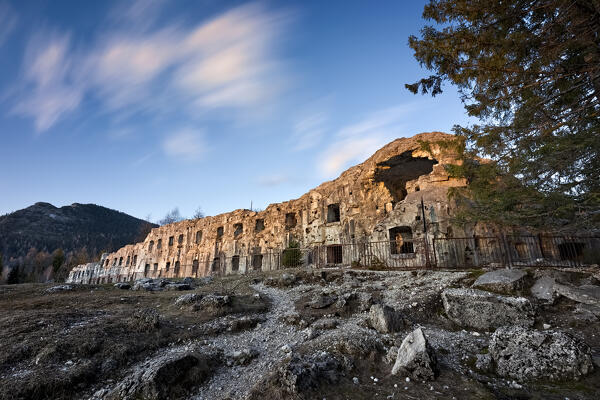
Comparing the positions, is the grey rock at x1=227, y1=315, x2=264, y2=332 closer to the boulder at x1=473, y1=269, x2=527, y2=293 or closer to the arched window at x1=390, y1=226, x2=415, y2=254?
the boulder at x1=473, y1=269, x2=527, y2=293

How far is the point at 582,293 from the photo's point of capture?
5996 millimetres

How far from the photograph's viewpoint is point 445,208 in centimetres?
1412

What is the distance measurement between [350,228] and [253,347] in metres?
14.2

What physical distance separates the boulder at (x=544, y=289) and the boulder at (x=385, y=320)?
131 inches

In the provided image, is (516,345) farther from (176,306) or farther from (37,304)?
(37,304)

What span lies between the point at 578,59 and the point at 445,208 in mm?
8769

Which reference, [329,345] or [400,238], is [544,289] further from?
[400,238]

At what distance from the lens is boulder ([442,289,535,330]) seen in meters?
5.68

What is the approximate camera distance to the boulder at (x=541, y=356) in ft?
11.8

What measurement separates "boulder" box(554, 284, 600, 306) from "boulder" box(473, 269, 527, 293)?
0.72 metres

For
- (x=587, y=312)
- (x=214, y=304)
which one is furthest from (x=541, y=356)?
(x=214, y=304)

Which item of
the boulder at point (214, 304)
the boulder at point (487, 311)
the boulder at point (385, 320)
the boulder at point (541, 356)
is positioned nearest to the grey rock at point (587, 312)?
the boulder at point (487, 311)

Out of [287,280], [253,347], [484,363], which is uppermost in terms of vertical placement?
[287,280]

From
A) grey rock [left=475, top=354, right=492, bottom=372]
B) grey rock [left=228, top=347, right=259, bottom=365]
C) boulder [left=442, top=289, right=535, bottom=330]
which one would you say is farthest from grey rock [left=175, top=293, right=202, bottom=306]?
grey rock [left=475, top=354, right=492, bottom=372]
